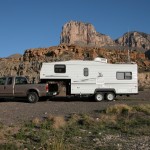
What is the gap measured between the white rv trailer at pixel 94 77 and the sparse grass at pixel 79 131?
21.6 ft

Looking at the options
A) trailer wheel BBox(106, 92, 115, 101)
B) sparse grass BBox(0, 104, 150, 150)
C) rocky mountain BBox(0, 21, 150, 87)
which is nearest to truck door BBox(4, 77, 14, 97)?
trailer wheel BBox(106, 92, 115, 101)

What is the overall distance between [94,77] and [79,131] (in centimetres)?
1086

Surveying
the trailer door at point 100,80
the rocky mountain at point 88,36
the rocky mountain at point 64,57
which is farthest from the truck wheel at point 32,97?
the rocky mountain at point 88,36

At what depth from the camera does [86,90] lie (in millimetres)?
23172

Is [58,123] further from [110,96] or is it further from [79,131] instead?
[110,96]

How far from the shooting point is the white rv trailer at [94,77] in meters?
22.8

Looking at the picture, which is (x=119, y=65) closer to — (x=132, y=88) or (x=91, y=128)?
(x=132, y=88)

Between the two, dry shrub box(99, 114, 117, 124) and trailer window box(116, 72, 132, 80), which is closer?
dry shrub box(99, 114, 117, 124)

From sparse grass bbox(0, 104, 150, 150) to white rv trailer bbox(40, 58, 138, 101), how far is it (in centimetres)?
658

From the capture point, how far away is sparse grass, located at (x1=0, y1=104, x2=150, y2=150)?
10.3m

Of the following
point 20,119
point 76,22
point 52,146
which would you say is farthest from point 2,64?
point 76,22

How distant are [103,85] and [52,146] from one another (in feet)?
46.5

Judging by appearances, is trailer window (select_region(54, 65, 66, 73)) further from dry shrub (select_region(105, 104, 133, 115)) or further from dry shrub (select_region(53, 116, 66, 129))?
dry shrub (select_region(53, 116, 66, 129))

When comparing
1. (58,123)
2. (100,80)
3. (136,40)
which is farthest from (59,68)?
(136,40)
